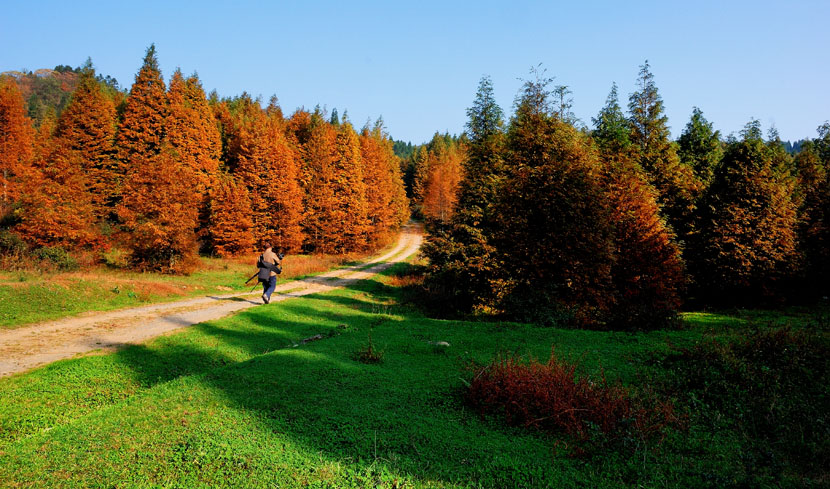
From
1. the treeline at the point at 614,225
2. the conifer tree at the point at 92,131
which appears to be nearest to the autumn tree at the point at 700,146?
the treeline at the point at 614,225

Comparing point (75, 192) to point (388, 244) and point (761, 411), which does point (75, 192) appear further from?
point (388, 244)

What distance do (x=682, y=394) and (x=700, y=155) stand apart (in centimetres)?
2876

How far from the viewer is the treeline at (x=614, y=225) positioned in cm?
1520

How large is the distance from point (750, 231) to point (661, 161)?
5.68 metres

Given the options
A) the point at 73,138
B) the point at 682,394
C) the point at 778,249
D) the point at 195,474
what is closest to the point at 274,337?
the point at 195,474

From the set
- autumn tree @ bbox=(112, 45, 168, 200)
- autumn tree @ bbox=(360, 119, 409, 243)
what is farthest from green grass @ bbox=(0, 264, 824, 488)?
autumn tree @ bbox=(360, 119, 409, 243)

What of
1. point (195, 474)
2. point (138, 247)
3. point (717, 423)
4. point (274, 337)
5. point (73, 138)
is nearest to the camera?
point (195, 474)

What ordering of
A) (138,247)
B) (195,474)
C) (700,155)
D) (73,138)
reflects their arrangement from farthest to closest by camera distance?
1. (73,138)
2. (700,155)
3. (138,247)
4. (195,474)

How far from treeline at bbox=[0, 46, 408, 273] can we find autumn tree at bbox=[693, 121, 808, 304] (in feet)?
103

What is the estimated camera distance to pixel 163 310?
15.1 metres

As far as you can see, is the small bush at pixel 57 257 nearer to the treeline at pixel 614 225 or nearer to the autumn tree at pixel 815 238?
the treeline at pixel 614 225

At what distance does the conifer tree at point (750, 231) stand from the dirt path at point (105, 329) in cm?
2270

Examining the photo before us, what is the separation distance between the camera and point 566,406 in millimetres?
5766

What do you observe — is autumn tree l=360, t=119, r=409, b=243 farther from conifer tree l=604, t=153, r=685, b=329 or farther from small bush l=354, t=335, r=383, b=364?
small bush l=354, t=335, r=383, b=364
